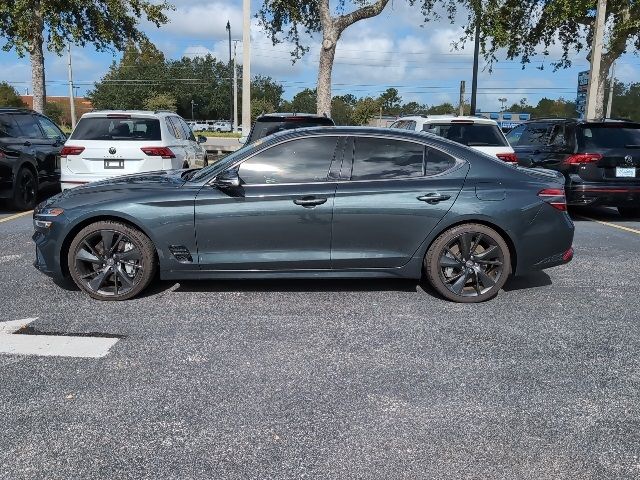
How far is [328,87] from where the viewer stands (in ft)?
58.6

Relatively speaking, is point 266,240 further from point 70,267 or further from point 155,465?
point 155,465

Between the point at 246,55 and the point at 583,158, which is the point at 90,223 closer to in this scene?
the point at 583,158

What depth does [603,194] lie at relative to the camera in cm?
928

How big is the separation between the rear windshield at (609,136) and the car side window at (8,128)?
30.2 ft

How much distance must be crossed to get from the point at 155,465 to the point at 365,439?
1029 millimetres

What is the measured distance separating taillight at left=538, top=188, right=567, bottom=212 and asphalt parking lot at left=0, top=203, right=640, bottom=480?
2.84ft

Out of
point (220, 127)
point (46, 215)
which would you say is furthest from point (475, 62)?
point (220, 127)

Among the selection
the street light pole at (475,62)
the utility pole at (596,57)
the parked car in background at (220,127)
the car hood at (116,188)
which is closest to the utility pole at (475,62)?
the street light pole at (475,62)

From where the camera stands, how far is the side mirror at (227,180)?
4938 mm

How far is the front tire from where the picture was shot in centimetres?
508

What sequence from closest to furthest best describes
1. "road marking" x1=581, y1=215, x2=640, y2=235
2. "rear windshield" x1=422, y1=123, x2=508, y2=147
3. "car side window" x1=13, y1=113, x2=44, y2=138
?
"road marking" x1=581, y1=215, x2=640, y2=235 → "rear windshield" x1=422, y1=123, x2=508, y2=147 → "car side window" x1=13, y1=113, x2=44, y2=138

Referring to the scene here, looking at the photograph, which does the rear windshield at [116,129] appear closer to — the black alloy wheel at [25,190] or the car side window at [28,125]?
the black alloy wheel at [25,190]

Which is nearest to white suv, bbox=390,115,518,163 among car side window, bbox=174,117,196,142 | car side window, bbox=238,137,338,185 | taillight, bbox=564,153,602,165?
taillight, bbox=564,153,602,165

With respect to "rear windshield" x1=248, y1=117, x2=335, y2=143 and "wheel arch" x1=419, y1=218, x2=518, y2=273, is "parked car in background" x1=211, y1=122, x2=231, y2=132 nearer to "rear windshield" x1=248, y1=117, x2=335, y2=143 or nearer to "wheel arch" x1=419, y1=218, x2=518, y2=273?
"rear windshield" x1=248, y1=117, x2=335, y2=143
